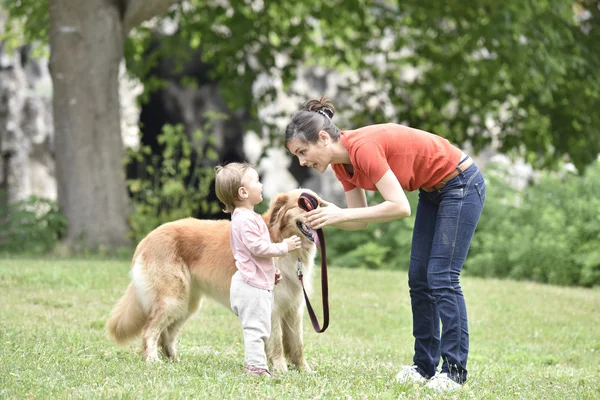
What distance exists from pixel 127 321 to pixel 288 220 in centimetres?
146

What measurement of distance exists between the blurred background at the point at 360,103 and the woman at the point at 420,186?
6.62 meters

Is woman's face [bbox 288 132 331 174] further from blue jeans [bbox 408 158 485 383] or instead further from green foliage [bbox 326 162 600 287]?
green foliage [bbox 326 162 600 287]

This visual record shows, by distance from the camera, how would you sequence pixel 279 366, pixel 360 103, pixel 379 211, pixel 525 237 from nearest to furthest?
pixel 379 211
pixel 279 366
pixel 525 237
pixel 360 103

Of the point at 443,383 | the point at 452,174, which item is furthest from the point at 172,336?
the point at 452,174

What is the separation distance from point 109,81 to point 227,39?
10.9 ft

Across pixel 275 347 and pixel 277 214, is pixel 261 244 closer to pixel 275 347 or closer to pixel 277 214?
pixel 277 214

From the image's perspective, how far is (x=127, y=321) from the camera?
5629 mm

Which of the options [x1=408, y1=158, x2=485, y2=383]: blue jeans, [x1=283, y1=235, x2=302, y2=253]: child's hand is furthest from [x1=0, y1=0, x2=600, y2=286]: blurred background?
[x1=283, y1=235, x2=302, y2=253]: child's hand

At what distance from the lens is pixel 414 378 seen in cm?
493

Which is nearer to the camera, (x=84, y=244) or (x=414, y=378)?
(x=414, y=378)

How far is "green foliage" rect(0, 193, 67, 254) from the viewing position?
1123 cm

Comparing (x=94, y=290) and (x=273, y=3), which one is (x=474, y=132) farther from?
(x=94, y=290)

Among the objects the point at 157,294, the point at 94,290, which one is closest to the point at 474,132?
the point at 94,290

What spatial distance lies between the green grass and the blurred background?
131cm
